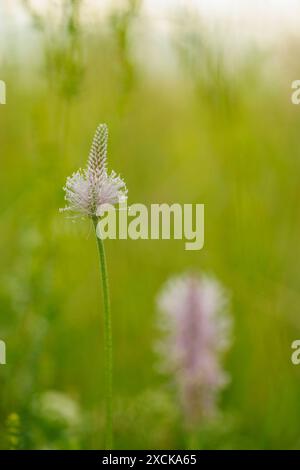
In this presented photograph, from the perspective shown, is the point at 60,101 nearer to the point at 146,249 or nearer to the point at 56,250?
the point at 56,250

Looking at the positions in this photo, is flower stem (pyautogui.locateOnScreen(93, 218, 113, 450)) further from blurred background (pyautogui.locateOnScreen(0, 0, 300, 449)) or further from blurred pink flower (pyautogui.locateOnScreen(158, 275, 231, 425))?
blurred pink flower (pyautogui.locateOnScreen(158, 275, 231, 425))

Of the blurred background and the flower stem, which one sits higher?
the blurred background

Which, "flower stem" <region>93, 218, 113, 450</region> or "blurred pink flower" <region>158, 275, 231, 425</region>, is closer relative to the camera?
"flower stem" <region>93, 218, 113, 450</region>

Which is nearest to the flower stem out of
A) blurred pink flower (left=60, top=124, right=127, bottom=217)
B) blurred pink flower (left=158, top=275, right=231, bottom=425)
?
blurred pink flower (left=60, top=124, right=127, bottom=217)

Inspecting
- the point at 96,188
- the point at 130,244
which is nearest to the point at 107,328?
the point at 96,188

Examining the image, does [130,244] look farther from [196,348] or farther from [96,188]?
[96,188]

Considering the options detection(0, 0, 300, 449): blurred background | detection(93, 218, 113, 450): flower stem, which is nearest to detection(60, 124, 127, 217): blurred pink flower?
detection(93, 218, 113, 450): flower stem
